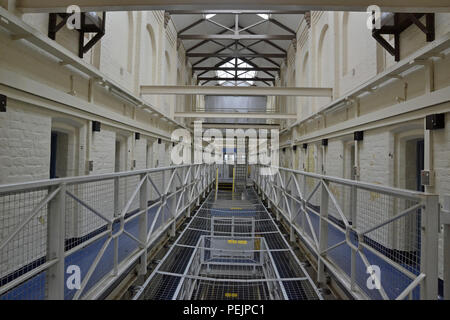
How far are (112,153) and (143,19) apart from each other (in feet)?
13.7

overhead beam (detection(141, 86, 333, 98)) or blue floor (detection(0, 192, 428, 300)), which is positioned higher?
overhead beam (detection(141, 86, 333, 98))

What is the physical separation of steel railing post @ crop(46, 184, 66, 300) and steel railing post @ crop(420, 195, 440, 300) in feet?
7.15

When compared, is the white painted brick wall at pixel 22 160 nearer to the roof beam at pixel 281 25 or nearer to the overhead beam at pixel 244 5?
the overhead beam at pixel 244 5

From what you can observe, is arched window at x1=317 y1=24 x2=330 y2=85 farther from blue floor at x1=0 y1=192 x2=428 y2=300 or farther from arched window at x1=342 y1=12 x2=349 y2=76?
blue floor at x1=0 y1=192 x2=428 y2=300

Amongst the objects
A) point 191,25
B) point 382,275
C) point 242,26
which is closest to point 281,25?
point 242,26

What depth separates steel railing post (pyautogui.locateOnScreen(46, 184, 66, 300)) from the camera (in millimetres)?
1605

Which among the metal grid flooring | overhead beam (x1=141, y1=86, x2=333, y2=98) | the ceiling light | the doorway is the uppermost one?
the ceiling light

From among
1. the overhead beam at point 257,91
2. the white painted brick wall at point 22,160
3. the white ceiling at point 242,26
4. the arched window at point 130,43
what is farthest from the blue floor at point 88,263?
the white ceiling at point 242,26

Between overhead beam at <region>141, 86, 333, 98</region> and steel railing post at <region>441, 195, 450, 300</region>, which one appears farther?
overhead beam at <region>141, 86, 333, 98</region>

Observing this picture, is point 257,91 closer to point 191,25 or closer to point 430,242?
point 430,242

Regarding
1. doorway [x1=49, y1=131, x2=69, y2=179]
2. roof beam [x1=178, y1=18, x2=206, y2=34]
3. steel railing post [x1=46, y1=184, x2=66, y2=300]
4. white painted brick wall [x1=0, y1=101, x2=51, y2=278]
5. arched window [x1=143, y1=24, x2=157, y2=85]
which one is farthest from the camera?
roof beam [x1=178, y1=18, x2=206, y2=34]

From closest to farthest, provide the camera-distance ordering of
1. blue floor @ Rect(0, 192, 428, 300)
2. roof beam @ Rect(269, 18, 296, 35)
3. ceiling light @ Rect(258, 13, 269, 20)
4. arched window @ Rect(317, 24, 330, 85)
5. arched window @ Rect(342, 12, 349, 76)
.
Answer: blue floor @ Rect(0, 192, 428, 300) → arched window @ Rect(342, 12, 349, 76) → arched window @ Rect(317, 24, 330, 85) → roof beam @ Rect(269, 18, 296, 35) → ceiling light @ Rect(258, 13, 269, 20)

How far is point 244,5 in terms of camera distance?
2721 millimetres

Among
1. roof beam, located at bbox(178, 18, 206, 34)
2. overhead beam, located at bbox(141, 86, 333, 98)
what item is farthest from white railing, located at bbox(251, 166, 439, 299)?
roof beam, located at bbox(178, 18, 206, 34)
